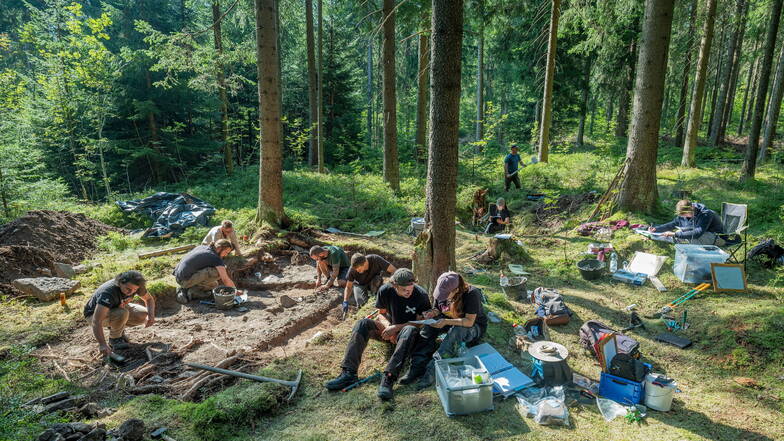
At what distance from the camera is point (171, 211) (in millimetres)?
10578

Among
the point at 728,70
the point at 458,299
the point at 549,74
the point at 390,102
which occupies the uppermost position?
the point at 728,70

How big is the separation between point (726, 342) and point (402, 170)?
12.5m

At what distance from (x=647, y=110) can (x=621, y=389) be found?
6740mm

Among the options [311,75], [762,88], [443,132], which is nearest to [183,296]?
[443,132]

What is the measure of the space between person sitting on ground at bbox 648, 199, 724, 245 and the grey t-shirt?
8.00 meters

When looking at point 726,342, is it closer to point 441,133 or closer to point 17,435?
point 441,133

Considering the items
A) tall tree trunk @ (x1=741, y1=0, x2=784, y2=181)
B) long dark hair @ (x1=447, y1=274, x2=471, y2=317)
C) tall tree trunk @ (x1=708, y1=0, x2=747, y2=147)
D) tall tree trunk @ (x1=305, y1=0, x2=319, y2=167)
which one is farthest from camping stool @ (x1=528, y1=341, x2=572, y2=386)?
tall tree trunk @ (x1=708, y1=0, x2=747, y2=147)

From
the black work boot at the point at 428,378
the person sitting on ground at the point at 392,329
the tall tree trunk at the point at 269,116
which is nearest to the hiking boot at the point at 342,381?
the person sitting on ground at the point at 392,329

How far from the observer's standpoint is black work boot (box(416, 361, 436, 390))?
13.3 ft

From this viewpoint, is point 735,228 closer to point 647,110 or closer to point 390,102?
point 647,110

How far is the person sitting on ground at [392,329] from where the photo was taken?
407cm

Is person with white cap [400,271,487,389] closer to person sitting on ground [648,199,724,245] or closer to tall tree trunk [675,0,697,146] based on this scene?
person sitting on ground [648,199,724,245]

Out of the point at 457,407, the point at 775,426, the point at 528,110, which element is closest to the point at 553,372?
the point at 457,407

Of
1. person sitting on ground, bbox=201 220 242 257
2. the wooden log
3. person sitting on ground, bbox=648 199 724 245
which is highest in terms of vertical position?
person sitting on ground, bbox=648 199 724 245
